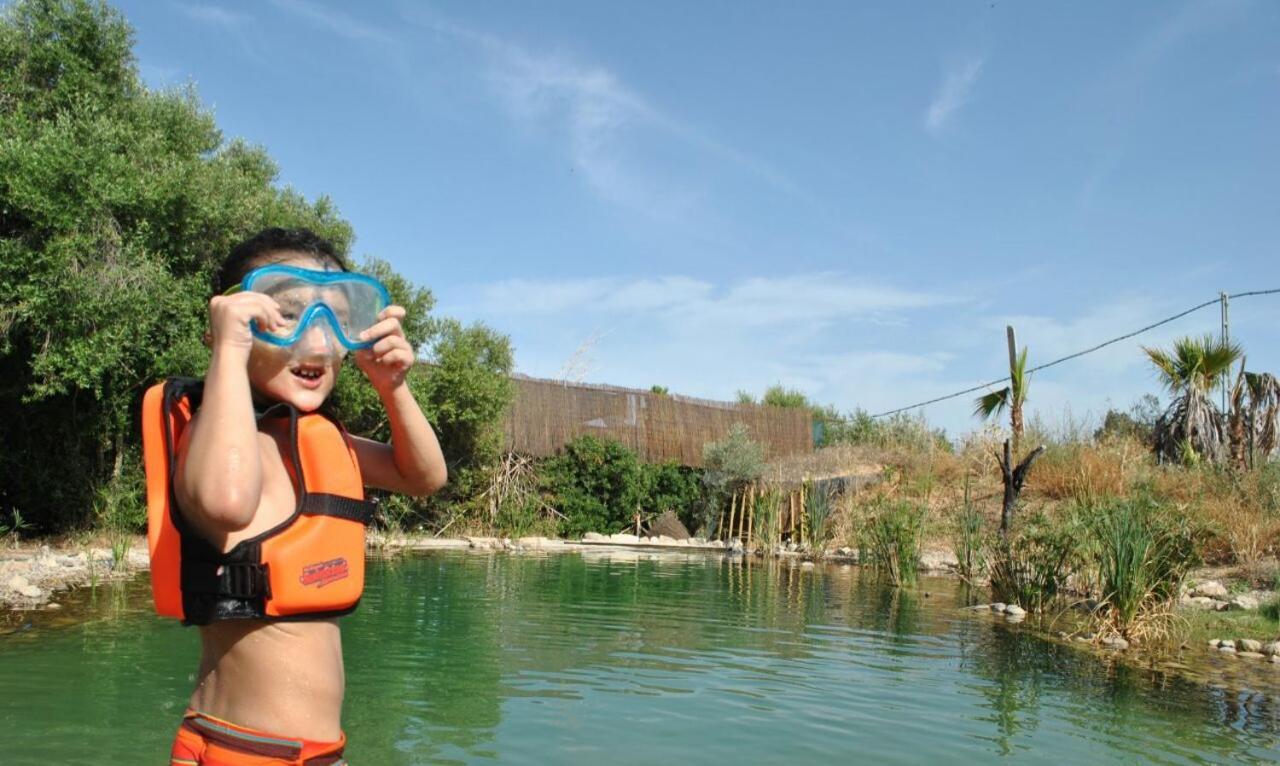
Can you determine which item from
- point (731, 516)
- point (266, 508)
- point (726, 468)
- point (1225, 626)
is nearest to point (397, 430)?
point (266, 508)

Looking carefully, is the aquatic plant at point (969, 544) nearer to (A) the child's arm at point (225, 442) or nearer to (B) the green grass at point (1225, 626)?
(B) the green grass at point (1225, 626)

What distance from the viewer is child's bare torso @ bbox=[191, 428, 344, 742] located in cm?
200

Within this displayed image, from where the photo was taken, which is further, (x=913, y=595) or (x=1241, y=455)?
(x=1241, y=455)

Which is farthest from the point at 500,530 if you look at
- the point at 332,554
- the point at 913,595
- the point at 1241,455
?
the point at 332,554

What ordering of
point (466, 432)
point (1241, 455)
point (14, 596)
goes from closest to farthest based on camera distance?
1. point (14, 596)
2. point (1241, 455)
3. point (466, 432)

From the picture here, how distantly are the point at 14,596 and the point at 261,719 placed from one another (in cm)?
850

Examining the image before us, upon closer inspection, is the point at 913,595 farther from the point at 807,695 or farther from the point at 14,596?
the point at 14,596

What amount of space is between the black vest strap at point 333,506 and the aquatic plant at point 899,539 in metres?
11.8

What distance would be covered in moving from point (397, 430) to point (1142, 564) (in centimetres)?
811

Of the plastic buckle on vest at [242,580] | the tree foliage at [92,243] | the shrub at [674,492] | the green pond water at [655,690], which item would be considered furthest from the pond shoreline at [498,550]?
the plastic buckle on vest at [242,580]

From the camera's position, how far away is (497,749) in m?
4.93

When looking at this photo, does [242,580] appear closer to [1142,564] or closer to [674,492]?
[1142,564]

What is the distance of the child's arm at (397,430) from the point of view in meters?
2.23

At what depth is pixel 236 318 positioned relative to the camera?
6.19 ft
